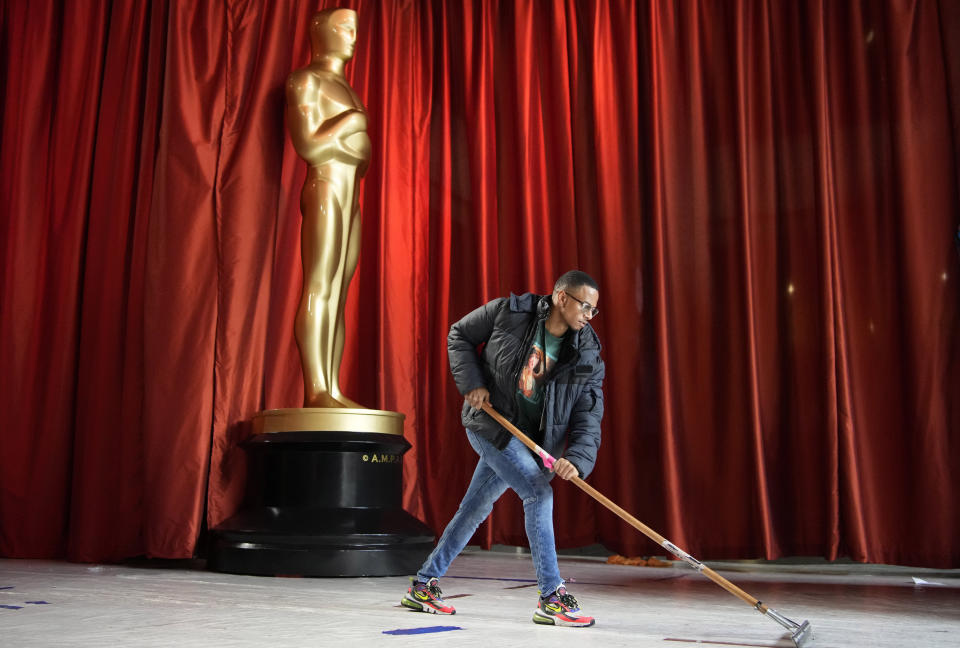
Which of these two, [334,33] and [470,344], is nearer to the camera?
[470,344]

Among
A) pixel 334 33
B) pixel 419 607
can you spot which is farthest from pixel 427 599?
pixel 334 33

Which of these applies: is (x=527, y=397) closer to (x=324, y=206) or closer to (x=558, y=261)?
(x=324, y=206)

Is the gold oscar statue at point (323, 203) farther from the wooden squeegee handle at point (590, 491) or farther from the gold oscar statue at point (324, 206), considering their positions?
the wooden squeegee handle at point (590, 491)

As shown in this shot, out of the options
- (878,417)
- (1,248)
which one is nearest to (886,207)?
(878,417)

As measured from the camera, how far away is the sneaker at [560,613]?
80.9 inches

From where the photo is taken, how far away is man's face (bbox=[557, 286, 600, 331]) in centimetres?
219

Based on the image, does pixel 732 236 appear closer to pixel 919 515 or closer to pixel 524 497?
pixel 919 515

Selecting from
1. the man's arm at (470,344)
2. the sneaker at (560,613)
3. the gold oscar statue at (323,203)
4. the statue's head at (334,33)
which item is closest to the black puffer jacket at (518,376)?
the man's arm at (470,344)

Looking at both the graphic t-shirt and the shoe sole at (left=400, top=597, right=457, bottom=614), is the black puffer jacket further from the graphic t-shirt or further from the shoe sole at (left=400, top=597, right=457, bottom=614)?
the shoe sole at (left=400, top=597, right=457, bottom=614)

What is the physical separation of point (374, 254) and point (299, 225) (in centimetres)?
39

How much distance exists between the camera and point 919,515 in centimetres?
326

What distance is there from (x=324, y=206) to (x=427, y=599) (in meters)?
1.76

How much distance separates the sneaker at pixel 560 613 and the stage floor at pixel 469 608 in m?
0.04

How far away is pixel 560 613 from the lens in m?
2.07
